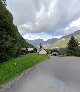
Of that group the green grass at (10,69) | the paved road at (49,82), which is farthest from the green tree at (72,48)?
the paved road at (49,82)

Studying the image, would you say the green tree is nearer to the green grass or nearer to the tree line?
the tree line

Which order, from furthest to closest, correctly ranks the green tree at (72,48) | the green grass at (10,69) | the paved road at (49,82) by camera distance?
1. the green tree at (72,48)
2. the green grass at (10,69)
3. the paved road at (49,82)

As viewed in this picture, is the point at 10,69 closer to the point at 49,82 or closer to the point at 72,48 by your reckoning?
the point at 49,82

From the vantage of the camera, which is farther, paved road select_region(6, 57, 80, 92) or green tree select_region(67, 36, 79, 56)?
green tree select_region(67, 36, 79, 56)

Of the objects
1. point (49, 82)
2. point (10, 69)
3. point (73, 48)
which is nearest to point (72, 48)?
point (73, 48)

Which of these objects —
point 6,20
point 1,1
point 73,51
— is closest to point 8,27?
point 6,20

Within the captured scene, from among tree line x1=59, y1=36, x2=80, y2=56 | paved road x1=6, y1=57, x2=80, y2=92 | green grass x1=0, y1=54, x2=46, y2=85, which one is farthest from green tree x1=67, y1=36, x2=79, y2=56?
paved road x1=6, y1=57, x2=80, y2=92

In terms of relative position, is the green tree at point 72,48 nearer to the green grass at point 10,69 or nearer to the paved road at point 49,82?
the green grass at point 10,69

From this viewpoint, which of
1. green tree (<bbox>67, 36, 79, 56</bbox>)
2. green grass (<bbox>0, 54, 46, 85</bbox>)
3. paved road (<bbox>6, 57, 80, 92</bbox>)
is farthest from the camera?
green tree (<bbox>67, 36, 79, 56</bbox>)

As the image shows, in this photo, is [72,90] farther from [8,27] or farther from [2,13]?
[8,27]

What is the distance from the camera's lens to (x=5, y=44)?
A: 54.4 m

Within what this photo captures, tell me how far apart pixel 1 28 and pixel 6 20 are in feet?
8.47

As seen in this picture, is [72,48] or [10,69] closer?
[10,69]

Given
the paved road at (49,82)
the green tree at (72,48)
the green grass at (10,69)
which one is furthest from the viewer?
the green tree at (72,48)
